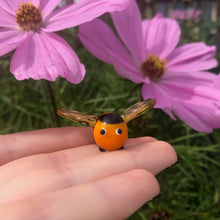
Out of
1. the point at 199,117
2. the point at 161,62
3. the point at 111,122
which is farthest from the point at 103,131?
the point at 161,62

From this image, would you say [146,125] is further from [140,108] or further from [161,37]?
[140,108]

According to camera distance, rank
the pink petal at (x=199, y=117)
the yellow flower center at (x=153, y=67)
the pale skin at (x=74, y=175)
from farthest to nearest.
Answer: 1. the yellow flower center at (x=153, y=67)
2. the pink petal at (x=199, y=117)
3. the pale skin at (x=74, y=175)

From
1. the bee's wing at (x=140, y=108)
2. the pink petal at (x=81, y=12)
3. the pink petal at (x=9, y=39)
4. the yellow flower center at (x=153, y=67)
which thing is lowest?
the bee's wing at (x=140, y=108)

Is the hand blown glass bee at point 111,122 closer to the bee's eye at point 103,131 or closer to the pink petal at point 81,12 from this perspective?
the bee's eye at point 103,131

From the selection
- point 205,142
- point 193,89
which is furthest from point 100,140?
point 205,142

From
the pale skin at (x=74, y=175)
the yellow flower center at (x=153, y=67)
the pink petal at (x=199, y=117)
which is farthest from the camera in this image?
the yellow flower center at (x=153, y=67)

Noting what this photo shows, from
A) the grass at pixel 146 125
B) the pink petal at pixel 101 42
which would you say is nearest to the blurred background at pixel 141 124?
the grass at pixel 146 125

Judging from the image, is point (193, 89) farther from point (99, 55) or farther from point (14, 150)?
point (14, 150)

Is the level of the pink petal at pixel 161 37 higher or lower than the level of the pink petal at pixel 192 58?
higher

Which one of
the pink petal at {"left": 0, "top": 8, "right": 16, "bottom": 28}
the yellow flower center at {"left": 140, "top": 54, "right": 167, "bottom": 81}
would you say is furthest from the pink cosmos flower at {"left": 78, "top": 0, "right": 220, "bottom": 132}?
the pink petal at {"left": 0, "top": 8, "right": 16, "bottom": 28}
